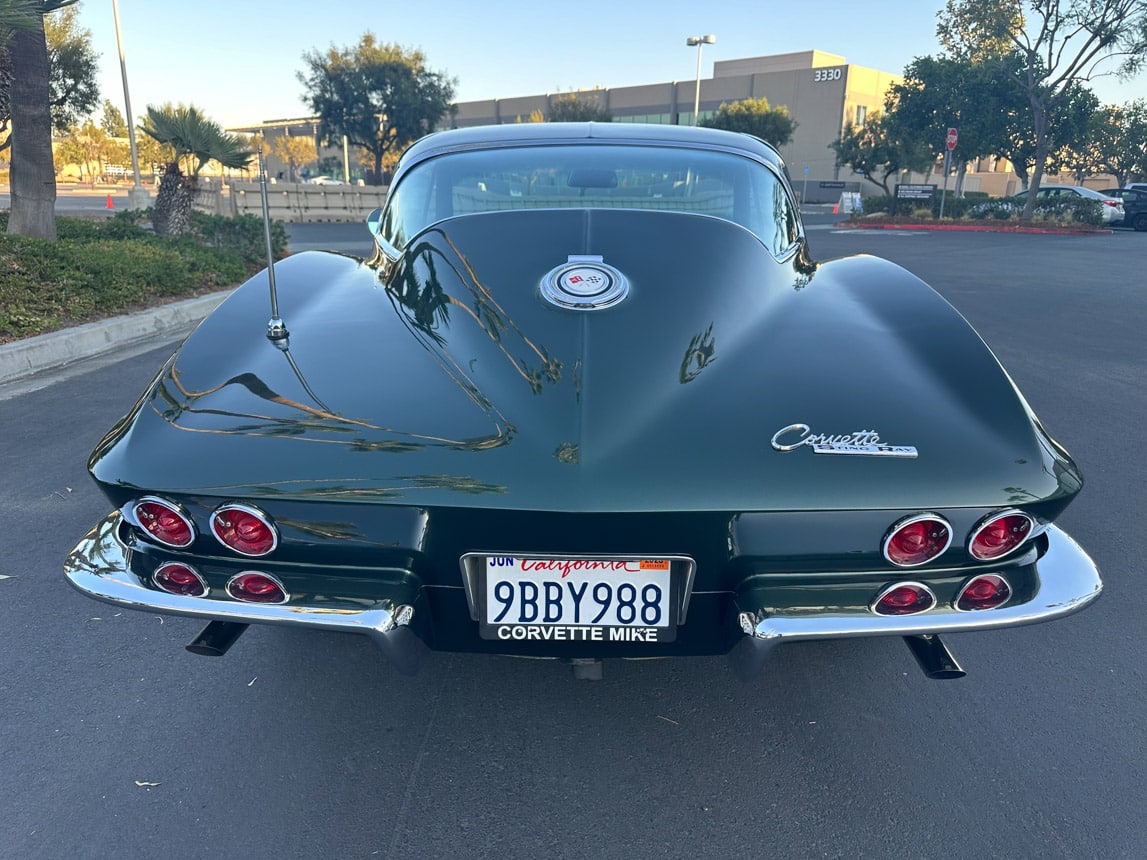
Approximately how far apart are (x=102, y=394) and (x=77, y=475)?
161cm

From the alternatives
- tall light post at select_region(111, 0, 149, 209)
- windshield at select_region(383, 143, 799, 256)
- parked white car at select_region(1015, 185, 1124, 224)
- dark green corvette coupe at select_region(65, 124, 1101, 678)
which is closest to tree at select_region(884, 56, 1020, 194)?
parked white car at select_region(1015, 185, 1124, 224)

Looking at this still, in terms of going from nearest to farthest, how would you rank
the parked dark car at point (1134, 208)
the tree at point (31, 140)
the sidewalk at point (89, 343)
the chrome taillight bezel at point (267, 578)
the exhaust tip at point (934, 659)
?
1. the chrome taillight bezel at point (267, 578)
2. the exhaust tip at point (934, 659)
3. the sidewalk at point (89, 343)
4. the tree at point (31, 140)
5. the parked dark car at point (1134, 208)

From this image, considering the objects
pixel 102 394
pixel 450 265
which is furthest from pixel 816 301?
pixel 102 394

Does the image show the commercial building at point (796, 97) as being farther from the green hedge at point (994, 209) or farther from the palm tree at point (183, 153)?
the palm tree at point (183, 153)

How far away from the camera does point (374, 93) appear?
33344 mm

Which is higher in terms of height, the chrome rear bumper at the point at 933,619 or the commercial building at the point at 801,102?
the commercial building at the point at 801,102

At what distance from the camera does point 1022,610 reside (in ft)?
5.79

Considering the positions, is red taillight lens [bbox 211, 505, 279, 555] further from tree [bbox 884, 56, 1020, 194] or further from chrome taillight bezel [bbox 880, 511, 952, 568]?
tree [bbox 884, 56, 1020, 194]

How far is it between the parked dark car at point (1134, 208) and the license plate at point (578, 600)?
96.5ft

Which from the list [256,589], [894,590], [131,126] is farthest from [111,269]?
[131,126]

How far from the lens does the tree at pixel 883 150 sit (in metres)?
30.0

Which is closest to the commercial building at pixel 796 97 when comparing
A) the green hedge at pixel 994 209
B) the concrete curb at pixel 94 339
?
the green hedge at pixel 994 209

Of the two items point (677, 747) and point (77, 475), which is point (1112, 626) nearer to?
point (677, 747)

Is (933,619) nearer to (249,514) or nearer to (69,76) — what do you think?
(249,514)
